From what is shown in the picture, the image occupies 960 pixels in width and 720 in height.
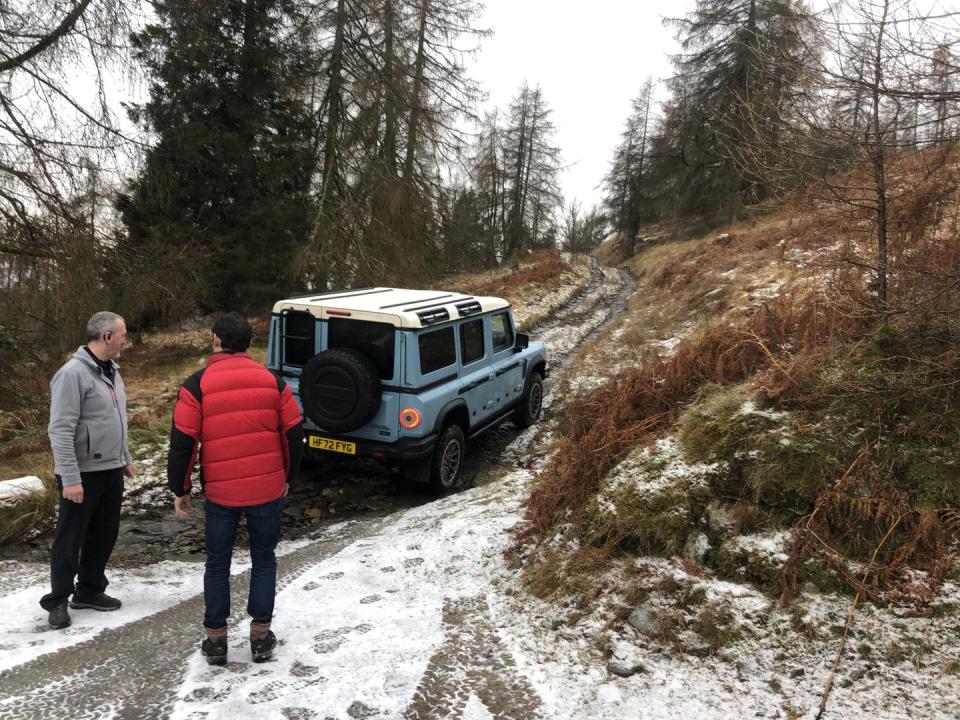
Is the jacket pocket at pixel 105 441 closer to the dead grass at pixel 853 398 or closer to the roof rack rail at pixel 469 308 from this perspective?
the dead grass at pixel 853 398

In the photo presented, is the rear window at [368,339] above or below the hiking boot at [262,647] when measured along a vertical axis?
above

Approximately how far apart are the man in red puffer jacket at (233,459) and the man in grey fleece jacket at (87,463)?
0.79 m

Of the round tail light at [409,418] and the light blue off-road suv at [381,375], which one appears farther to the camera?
the round tail light at [409,418]

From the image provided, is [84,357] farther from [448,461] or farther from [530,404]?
[530,404]

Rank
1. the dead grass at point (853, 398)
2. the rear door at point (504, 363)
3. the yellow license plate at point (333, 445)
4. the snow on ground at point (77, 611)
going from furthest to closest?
the rear door at point (504, 363)
the yellow license plate at point (333, 445)
the dead grass at point (853, 398)
the snow on ground at point (77, 611)

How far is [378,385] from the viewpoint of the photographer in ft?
19.2

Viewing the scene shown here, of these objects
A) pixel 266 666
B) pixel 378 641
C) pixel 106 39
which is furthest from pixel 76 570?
pixel 106 39

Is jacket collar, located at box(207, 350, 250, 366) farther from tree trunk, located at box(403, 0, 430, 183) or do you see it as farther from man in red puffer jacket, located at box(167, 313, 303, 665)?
tree trunk, located at box(403, 0, 430, 183)

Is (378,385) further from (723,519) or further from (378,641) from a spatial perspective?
(723,519)

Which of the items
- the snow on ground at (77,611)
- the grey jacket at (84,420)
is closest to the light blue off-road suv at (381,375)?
the snow on ground at (77,611)

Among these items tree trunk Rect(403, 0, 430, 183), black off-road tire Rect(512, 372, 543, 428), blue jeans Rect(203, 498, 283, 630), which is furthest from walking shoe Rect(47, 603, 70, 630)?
tree trunk Rect(403, 0, 430, 183)

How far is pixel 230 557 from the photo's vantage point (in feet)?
10.4

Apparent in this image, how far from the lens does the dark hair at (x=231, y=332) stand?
3.16 m

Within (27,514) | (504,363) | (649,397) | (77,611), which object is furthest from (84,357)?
(504,363)
